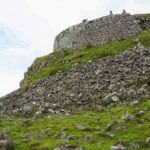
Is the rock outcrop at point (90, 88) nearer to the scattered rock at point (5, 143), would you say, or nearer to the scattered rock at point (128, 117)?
the scattered rock at point (128, 117)

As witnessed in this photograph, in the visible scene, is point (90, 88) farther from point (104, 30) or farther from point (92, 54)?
point (104, 30)

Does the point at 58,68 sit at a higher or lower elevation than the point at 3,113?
higher

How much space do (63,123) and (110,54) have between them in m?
21.2

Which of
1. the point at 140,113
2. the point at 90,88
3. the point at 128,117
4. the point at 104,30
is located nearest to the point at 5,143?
the point at 128,117

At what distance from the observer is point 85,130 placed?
30203 mm

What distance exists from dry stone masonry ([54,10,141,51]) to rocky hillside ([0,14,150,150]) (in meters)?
1.56

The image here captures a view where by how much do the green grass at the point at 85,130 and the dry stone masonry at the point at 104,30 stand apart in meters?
28.3

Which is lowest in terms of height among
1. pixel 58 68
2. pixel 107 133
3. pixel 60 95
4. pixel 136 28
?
pixel 107 133

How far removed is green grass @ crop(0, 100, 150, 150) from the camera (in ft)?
88.0

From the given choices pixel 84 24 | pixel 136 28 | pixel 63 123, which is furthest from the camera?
pixel 84 24

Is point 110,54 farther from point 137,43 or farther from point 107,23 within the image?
point 107,23

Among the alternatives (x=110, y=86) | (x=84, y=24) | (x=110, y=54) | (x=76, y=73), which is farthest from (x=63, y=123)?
(x=84, y=24)

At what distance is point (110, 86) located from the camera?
43250mm

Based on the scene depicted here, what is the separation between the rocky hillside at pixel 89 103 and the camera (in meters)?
27.9
